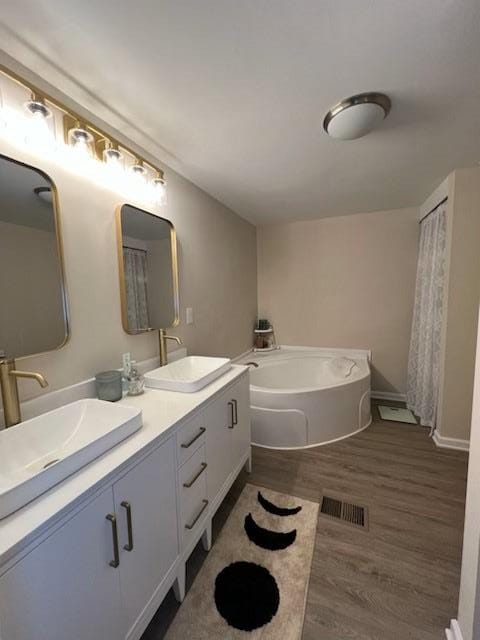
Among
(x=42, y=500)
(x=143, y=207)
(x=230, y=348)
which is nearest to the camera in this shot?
(x=42, y=500)

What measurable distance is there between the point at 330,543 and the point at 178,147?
244 cm

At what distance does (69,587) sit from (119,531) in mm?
160

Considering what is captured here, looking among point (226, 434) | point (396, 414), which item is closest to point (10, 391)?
point (226, 434)

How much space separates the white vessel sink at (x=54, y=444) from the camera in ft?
2.23

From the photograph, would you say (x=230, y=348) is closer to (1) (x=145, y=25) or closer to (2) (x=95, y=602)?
(2) (x=95, y=602)

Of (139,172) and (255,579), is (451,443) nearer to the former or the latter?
(255,579)

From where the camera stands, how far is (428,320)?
255 cm

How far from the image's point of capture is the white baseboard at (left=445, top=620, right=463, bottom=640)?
3.19 ft

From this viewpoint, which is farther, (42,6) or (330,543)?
(330,543)

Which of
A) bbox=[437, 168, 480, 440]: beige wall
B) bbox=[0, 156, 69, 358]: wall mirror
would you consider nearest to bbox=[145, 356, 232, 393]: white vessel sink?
bbox=[0, 156, 69, 358]: wall mirror

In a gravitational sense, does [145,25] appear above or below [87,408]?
above

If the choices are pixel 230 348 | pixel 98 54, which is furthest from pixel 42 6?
pixel 230 348

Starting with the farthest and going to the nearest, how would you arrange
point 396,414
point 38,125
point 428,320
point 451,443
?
point 396,414
point 428,320
point 451,443
point 38,125

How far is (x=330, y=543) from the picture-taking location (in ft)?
4.69
